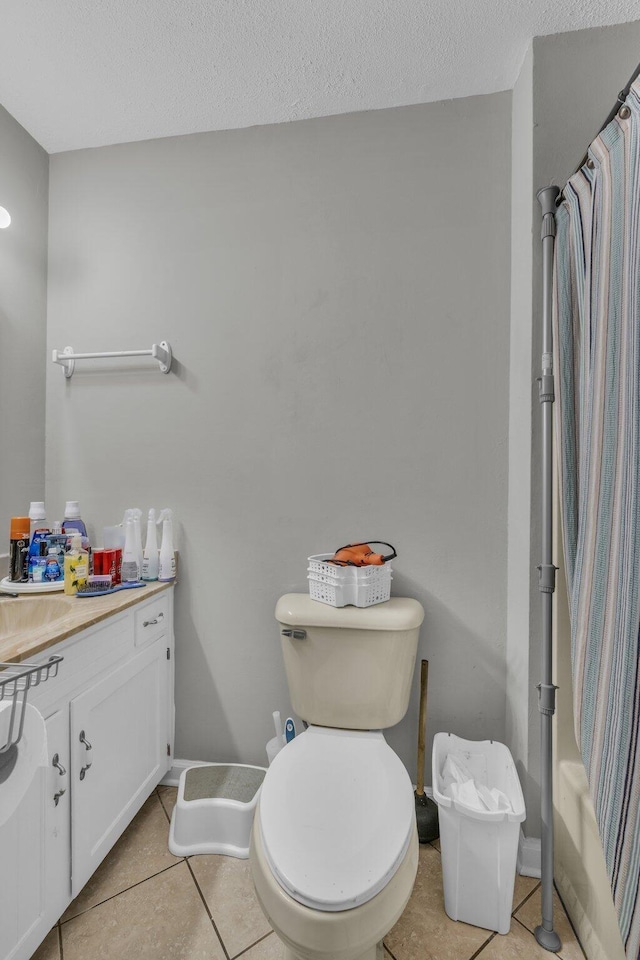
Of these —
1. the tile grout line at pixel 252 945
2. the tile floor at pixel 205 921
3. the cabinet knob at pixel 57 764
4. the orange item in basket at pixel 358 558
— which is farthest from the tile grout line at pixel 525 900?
the cabinet knob at pixel 57 764

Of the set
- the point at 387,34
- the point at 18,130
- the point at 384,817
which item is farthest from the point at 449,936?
the point at 18,130

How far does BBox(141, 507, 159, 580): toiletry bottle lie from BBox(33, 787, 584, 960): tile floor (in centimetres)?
86

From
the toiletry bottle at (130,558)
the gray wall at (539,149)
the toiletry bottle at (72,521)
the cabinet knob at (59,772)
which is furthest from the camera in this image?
the toiletry bottle at (72,521)

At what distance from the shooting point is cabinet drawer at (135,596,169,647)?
5.20 feet

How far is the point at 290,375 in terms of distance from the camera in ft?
5.88

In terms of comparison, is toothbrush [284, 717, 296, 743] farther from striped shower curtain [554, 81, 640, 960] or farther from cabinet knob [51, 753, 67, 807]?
striped shower curtain [554, 81, 640, 960]

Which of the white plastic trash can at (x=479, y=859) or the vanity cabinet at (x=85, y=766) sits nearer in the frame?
the vanity cabinet at (x=85, y=766)

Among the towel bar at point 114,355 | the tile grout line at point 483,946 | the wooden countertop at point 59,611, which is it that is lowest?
the tile grout line at point 483,946

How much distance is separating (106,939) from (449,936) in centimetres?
88

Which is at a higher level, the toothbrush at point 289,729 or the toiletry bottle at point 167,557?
the toiletry bottle at point 167,557

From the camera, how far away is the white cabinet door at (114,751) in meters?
1.27

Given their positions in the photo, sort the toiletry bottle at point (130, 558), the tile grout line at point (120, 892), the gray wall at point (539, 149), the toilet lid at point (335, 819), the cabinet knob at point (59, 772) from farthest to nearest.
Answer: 1. the toiletry bottle at point (130, 558)
2. the gray wall at point (539, 149)
3. the tile grout line at point (120, 892)
4. the cabinet knob at point (59, 772)
5. the toilet lid at point (335, 819)

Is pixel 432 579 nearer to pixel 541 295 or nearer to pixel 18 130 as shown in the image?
pixel 541 295

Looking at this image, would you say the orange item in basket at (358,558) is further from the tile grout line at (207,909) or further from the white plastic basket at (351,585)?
the tile grout line at (207,909)
